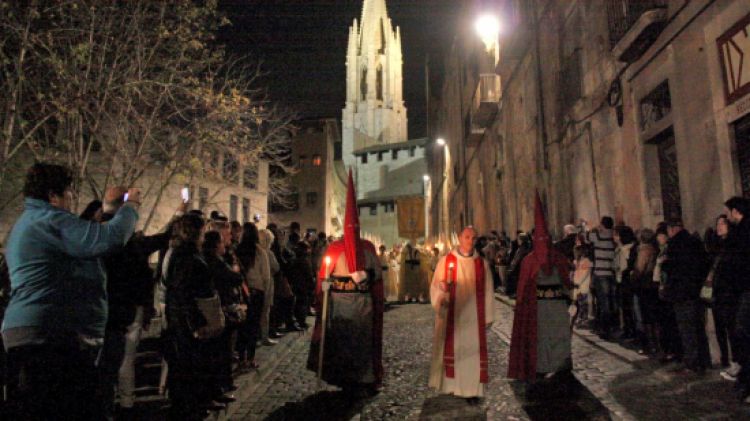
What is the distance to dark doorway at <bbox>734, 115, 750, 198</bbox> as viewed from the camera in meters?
7.14

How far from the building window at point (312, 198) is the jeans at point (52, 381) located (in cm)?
4905

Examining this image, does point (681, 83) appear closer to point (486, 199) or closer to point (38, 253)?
point (38, 253)

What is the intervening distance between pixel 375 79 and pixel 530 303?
330ft

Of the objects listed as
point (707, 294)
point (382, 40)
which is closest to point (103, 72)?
point (707, 294)

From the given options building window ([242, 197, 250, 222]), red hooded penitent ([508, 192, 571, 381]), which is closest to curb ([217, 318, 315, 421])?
red hooded penitent ([508, 192, 571, 381])

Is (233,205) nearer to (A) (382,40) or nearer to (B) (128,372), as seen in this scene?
(B) (128,372)

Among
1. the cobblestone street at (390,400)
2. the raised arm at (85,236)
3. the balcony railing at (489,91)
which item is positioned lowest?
the cobblestone street at (390,400)

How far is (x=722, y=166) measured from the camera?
7.48 meters

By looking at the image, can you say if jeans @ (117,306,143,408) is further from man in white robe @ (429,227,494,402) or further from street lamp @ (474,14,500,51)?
street lamp @ (474,14,500,51)

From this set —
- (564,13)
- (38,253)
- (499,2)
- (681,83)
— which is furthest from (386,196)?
(38,253)

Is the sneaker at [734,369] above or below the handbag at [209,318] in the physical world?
below

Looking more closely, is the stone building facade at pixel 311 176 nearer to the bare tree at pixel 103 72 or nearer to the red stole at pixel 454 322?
the bare tree at pixel 103 72

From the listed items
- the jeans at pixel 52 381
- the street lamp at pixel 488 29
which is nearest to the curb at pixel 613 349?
the jeans at pixel 52 381

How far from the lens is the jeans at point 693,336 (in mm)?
6555
